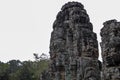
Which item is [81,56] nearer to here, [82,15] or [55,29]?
[82,15]

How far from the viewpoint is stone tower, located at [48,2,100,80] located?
1456cm

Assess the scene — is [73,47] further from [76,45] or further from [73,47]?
[76,45]

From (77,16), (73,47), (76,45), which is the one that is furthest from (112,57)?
(77,16)

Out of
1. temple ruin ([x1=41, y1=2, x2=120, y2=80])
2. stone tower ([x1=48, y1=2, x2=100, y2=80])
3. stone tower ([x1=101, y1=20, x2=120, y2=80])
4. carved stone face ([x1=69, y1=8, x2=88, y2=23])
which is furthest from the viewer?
carved stone face ([x1=69, y1=8, x2=88, y2=23])

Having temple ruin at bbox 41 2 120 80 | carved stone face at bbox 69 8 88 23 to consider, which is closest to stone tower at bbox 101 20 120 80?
temple ruin at bbox 41 2 120 80

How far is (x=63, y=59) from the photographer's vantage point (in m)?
17.6

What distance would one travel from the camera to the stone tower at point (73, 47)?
47.8 ft

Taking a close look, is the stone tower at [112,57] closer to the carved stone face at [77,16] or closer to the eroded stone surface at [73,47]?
the eroded stone surface at [73,47]

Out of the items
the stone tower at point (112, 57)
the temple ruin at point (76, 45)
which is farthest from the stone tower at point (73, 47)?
the stone tower at point (112, 57)

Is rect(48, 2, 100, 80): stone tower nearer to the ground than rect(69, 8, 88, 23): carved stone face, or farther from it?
nearer to the ground

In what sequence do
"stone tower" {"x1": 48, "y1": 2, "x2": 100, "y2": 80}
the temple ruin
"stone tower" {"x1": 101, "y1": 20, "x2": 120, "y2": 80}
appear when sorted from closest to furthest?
"stone tower" {"x1": 101, "y1": 20, "x2": 120, "y2": 80} → the temple ruin → "stone tower" {"x1": 48, "y1": 2, "x2": 100, "y2": 80}

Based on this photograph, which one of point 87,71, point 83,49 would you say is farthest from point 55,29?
point 87,71

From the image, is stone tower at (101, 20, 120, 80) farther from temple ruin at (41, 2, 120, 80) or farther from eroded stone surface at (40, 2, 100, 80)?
eroded stone surface at (40, 2, 100, 80)

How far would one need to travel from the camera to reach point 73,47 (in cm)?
1611
